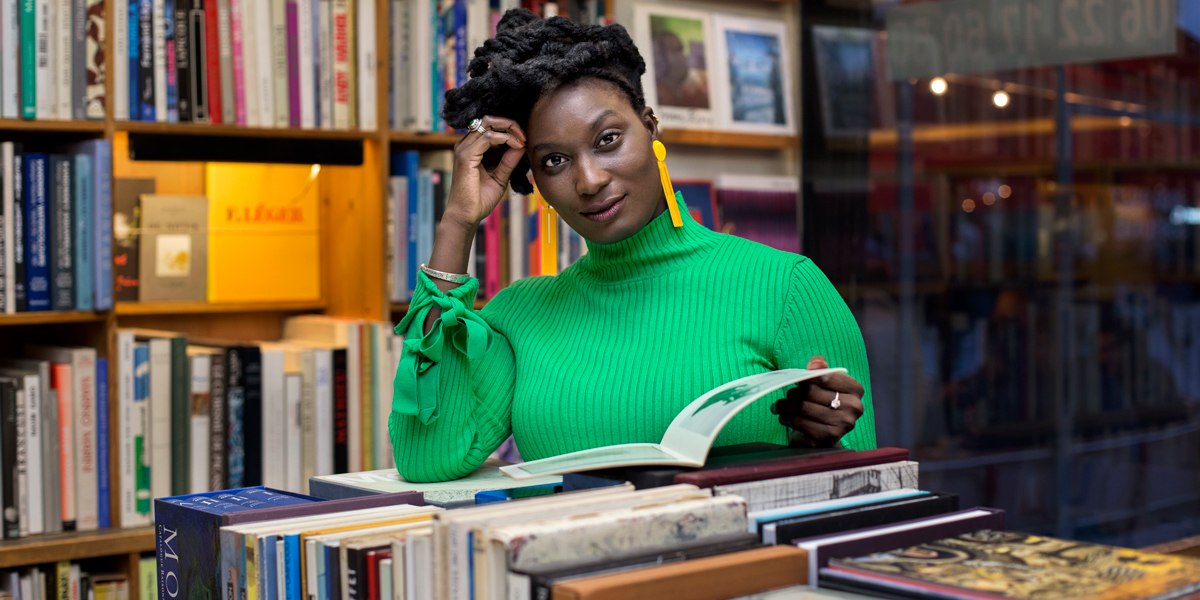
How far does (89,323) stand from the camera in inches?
87.0

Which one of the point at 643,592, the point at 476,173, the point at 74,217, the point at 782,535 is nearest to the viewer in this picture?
the point at 643,592

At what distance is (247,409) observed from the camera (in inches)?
89.7

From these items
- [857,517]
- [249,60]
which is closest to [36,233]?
[249,60]

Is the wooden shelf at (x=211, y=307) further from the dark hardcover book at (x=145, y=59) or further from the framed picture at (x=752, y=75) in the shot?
the framed picture at (x=752, y=75)

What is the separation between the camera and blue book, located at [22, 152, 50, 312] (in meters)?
2.07

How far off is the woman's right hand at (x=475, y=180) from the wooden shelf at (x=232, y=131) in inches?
36.2

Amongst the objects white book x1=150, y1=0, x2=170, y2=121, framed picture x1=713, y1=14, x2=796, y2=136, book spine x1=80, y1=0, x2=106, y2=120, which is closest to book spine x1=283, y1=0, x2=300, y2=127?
white book x1=150, y1=0, x2=170, y2=121

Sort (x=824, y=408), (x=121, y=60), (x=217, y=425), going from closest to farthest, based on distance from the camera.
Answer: (x=824, y=408)
(x=121, y=60)
(x=217, y=425)

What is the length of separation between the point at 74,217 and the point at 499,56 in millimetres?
1155

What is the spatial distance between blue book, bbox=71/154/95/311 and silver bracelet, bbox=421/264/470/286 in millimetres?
1020

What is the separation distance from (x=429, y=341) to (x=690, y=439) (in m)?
0.53

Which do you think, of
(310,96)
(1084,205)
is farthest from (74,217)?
(1084,205)

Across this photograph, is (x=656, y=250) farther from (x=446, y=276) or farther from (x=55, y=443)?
(x=55, y=443)

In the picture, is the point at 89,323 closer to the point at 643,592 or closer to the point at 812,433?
the point at 812,433
